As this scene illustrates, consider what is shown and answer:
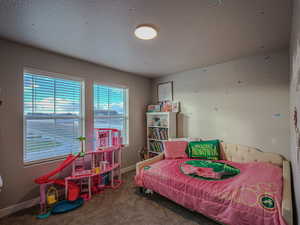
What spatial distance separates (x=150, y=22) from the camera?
1.59m

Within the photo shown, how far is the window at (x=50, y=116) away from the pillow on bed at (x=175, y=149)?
1717mm

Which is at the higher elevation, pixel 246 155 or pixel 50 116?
pixel 50 116

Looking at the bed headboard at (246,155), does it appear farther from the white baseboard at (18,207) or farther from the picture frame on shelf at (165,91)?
the white baseboard at (18,207)

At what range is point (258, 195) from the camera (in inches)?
56.3

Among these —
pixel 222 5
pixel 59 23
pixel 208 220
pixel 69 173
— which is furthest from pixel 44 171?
pixel 222 5

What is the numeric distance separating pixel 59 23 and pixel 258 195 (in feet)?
9.34

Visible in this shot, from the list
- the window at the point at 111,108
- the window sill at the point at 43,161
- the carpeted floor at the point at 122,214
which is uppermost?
the window at the point at 111,108

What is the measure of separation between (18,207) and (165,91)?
3.46m

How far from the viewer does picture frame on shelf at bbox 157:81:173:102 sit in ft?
11.9

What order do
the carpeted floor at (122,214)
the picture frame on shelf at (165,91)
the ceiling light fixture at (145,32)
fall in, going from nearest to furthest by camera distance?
the ceiling light fixture at (145,32) < the carpeted floor at (122,214) < the picture frame on shelf at (165,91)

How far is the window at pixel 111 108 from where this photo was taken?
2944 mm

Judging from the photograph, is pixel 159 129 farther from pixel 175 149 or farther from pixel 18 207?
pixel 18 207

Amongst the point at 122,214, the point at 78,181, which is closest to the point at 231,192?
the point at 122,214

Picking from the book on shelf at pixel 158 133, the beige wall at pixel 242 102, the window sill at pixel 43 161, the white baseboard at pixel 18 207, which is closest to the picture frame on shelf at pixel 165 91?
the beige wall at pixel 242 102
